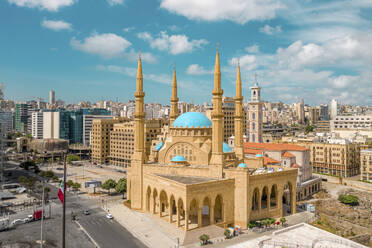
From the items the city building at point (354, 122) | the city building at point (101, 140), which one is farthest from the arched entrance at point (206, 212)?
the city building at point (354, 122)

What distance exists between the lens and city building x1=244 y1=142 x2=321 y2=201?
61.7 meters

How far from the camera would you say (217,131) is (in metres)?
38.1

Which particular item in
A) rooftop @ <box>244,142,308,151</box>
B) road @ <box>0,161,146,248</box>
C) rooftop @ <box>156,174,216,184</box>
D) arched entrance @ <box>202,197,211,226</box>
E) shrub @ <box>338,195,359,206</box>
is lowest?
shrub @ <box>338,195,359,206</box>

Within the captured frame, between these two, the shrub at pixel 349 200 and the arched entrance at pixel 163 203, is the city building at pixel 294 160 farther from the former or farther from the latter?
the arched entrance at pixel 163 203

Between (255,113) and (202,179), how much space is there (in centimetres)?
5083

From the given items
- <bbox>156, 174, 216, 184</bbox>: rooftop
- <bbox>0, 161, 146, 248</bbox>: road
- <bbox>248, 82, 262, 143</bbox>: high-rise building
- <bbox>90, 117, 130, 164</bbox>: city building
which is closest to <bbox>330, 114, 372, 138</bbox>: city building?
<bbox>248, 82, 262, 143</bbox>: high-rise building

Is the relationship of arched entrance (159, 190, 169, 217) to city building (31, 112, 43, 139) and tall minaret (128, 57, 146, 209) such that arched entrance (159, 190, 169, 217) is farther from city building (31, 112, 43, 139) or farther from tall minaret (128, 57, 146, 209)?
city building (31, 112, 43, 139)

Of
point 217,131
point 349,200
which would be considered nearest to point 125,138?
point 217,131

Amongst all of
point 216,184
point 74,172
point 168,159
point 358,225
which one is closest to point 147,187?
point 168,159

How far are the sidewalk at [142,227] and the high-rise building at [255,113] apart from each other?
167ft

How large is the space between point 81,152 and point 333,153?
87.7 meters

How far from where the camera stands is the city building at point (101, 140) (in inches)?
3922

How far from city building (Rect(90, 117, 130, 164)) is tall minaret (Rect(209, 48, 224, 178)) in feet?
226

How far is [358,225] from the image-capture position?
48.0 metres
